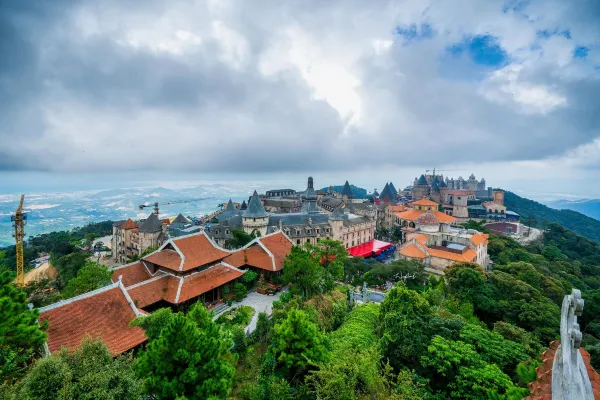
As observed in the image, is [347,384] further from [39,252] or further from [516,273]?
[39,252]

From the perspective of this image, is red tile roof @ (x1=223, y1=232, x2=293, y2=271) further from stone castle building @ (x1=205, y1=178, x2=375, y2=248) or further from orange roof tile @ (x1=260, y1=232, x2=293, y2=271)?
stone castle building @ (x1=205, y1=178, x2=375, y2=248)

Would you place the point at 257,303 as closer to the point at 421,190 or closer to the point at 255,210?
the point at 255,210

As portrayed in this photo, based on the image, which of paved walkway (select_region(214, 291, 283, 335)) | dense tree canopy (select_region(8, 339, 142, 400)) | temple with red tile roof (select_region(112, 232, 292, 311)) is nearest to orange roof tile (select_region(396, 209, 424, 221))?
temple with red tile roof (select_region(112, 232, 292, 311))

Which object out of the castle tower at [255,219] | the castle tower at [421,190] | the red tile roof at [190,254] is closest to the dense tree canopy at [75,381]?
the red tile roof at [190,254]

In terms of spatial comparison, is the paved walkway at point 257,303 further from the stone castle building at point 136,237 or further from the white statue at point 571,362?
the stone castle building at point 136,237

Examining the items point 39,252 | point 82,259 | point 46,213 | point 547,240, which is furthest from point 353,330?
point 46,213

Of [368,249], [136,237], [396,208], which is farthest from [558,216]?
[136,237]
